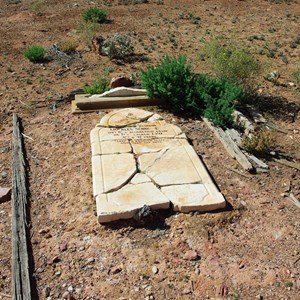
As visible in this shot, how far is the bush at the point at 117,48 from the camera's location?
342 inches

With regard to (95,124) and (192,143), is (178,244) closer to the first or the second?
(192,143)

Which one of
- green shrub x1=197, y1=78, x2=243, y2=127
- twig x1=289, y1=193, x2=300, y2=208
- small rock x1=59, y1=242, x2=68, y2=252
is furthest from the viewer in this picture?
green shrub x1=197, y1=78, x2=243, y2=127

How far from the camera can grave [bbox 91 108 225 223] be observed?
4.07 m

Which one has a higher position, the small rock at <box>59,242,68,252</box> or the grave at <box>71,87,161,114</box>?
the small rock at <box>59,242,68,252</box>

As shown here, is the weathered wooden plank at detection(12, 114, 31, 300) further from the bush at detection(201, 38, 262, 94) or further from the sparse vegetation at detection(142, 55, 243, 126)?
the bush at detection(201, 38, 262, 94)

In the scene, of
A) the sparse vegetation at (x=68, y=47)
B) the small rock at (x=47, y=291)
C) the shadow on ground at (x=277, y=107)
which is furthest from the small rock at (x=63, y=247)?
the sparse vegetation at (x=68, y=47)

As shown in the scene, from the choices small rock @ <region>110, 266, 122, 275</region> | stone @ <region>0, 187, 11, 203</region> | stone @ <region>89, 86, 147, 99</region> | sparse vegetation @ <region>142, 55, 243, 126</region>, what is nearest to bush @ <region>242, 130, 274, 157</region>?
sparse vegetation @ <region>142, 55, 243, 126</region>

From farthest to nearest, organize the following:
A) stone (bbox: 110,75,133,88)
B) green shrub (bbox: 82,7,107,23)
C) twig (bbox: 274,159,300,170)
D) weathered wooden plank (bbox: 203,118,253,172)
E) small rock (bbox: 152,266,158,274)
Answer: green shrub (bbox: 82,7,107,23), stone (bbox: 110,75,133,88), twig (bbox: 274,159,300,170), weathered wooden plank (bbox: 203,118,253,172), small rock (bbox: 152,266,158,274)

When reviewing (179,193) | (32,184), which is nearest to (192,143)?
(179,193)

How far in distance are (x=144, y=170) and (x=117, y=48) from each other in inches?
196

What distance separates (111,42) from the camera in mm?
8727

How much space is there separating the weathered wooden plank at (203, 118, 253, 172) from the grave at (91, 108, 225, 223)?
0.51 meters

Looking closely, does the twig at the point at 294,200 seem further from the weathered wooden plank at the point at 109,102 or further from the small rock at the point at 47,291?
the weathered wooden plank at the point at 109,102

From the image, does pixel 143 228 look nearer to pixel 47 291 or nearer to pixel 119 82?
pixel 47 291
